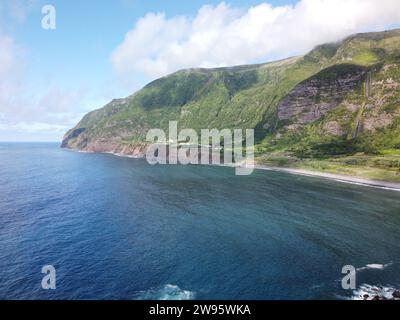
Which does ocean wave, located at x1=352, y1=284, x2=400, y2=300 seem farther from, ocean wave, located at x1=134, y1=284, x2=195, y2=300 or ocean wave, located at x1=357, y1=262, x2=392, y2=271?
ocean wave, located at x1=134, y1=284, x2=195, y2=300

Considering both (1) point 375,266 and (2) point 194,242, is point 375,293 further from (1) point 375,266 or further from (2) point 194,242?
(2) point 194,242

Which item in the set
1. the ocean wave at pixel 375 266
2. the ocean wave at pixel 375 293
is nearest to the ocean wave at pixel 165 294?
the ocean wave at pixel 375 293

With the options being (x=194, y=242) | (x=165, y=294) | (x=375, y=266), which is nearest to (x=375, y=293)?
(x=375, y=266)

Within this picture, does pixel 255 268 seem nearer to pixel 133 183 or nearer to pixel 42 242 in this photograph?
pixel 42 242

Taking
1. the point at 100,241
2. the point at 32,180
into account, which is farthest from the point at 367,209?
the point at 32,180

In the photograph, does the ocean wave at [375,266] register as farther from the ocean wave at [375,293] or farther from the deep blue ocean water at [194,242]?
the ocean wave at [375,293]

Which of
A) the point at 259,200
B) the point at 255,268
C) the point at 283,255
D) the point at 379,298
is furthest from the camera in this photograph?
the point at 259,200
